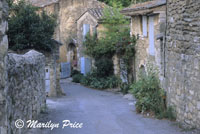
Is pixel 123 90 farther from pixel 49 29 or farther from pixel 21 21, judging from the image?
pixel 21 21

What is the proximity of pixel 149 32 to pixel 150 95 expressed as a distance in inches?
174

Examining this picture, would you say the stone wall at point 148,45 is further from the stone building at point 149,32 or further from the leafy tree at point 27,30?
the leafy tree at point 27,30

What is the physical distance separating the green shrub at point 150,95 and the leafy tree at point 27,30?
20.7 ft

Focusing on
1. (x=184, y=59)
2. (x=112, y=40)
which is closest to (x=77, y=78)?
(x=112, y=40)

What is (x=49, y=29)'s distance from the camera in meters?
15.4

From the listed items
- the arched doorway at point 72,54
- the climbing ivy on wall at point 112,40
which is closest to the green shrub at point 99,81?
the climbing ivy on wall at point 112,40

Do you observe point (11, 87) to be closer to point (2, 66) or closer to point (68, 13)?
point (2, 66)

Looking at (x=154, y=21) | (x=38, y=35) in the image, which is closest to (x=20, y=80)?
(x=154, y=21)

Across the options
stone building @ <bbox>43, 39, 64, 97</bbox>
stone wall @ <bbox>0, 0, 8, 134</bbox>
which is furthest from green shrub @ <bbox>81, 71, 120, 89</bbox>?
stone wall @ <bbox>0, 0, 8, 134</bbox>

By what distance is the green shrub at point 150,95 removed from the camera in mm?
9499

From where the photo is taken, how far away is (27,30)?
1445cm

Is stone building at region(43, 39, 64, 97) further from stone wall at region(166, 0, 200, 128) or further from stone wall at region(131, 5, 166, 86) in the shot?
stone wall at region(166, 0, 200, 128)

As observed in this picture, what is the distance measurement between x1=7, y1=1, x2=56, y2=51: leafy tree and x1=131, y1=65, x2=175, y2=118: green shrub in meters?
6.31

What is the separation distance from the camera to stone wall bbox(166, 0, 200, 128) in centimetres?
685
